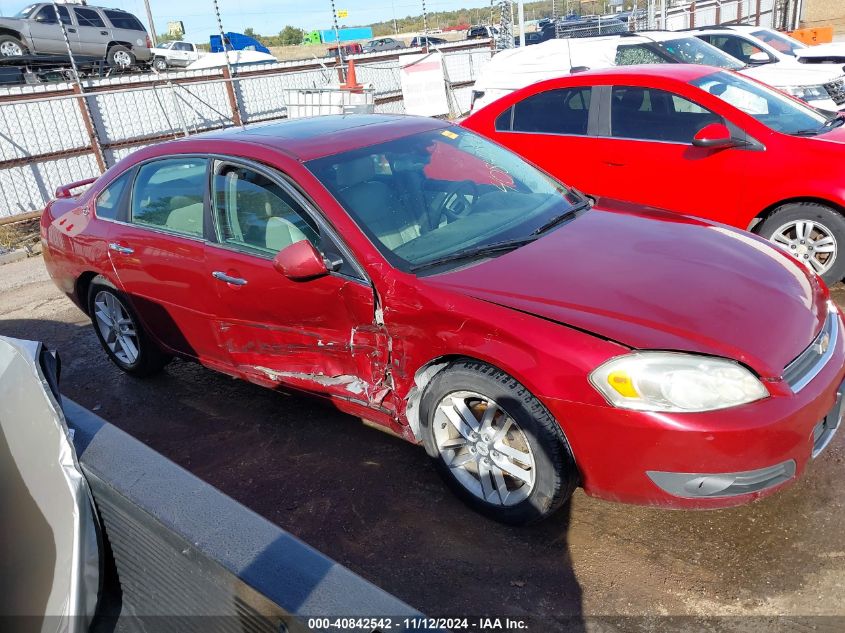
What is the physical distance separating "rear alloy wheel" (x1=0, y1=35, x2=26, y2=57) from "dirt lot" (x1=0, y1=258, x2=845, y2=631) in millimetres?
20804

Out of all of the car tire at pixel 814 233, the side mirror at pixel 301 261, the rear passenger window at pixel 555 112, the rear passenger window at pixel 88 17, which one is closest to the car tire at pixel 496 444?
the side mirror at pixel 301 261

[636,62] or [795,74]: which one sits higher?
[636,62]

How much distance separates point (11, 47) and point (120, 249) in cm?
2018

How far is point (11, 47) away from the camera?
20.3 m

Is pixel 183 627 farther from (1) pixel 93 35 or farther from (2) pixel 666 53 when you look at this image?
(1) pixel 93 35

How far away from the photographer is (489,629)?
248cm

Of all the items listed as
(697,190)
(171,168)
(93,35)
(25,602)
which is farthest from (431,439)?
(93,35)

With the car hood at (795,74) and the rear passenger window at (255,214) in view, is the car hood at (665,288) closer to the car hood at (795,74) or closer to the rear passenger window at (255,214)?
the rear passenger window at (255,214)

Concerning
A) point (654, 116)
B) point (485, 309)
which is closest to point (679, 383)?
point (485, 309)

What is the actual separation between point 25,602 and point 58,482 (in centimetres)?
27

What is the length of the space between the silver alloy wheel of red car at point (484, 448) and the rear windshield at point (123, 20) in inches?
913

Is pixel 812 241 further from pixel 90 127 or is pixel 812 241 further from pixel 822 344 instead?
pixel 90 127

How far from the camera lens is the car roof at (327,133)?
3658 millimetres

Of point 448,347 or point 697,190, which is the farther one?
point 697,190
